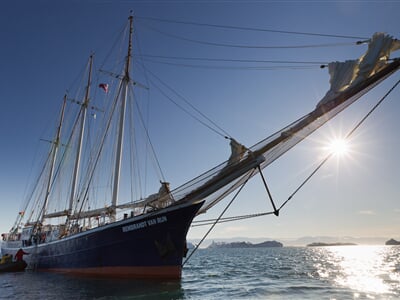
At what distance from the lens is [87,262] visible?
72.3ft

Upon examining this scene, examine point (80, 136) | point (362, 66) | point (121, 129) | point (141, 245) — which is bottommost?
point (141, 245)

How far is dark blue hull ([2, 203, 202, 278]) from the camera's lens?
60.4 ft

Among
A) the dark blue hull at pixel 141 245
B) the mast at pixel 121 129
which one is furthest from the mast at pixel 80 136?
the dark blue hull at pixel 141 245

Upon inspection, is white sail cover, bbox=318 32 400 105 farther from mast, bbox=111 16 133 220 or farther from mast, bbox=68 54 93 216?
mast, bbox=68 54 93 216

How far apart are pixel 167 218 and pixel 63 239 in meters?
12.8

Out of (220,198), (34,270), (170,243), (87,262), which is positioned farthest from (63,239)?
(220,198)

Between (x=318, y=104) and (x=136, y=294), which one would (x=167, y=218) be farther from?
(x=318, y=104)

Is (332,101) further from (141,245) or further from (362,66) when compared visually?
(141,245)

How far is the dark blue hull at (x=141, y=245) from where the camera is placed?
18.4 meters

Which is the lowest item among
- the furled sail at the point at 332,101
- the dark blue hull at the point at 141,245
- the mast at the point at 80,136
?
the dark blue hull at the point at 141,245

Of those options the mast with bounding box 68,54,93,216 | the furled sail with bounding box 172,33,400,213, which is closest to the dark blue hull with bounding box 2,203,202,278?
the furled sail with bounding box 172,33,400,213

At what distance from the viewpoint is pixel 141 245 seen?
19.0m

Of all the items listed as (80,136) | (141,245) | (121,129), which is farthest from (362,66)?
(80,136)

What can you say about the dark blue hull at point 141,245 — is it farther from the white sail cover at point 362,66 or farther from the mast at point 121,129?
the white sail cover at point 362,66
